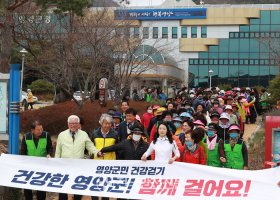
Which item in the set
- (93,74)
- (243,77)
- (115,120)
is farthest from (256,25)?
(115,120)

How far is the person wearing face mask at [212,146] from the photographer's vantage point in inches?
376

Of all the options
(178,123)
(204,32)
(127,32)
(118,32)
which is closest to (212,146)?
(178,123)

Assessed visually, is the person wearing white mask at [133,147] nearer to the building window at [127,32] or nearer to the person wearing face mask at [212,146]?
the person wearing face mask at [212,146]

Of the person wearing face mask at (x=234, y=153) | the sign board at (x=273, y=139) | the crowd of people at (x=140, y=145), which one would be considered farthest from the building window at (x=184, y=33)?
the person wearing face mask at (x=234, y=153)

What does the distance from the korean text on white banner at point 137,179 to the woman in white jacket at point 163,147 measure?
0.38 ft

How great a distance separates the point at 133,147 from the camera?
29.6 feet

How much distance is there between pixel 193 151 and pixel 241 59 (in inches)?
2274

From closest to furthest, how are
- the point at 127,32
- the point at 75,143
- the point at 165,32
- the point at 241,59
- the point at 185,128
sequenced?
the point at 75,143
the point at 185,128
the point at 127,32
the point at 165,32
the point at 241,59

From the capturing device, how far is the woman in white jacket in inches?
345

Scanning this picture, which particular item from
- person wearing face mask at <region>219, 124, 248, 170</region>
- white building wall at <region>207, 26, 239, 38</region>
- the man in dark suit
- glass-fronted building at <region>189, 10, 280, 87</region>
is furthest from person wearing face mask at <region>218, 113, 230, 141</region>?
white building wall at <region>207, 26, 239, 38</region>

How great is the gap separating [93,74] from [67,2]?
4.09 m

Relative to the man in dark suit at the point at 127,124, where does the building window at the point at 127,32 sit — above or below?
above

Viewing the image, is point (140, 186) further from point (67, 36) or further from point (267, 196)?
point (67, 36)

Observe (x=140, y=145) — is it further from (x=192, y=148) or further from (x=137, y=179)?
(x=192, y=148)
